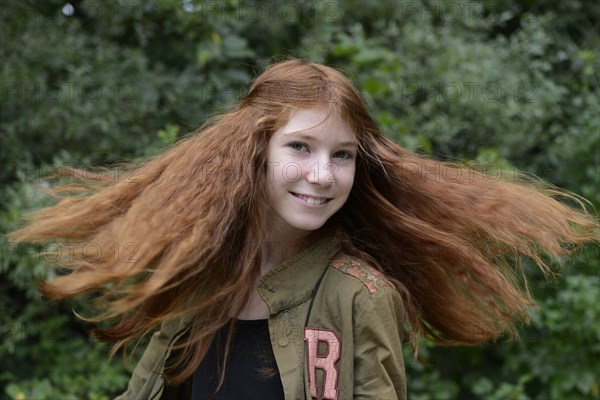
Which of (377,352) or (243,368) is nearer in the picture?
(377,352)

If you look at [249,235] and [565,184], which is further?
[565,184]

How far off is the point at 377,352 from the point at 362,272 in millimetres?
205

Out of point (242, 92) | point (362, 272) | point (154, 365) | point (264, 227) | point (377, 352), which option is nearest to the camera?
point (377, 352)

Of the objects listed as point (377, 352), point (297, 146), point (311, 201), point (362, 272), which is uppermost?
point (297, 146)

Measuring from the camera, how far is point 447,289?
221cm

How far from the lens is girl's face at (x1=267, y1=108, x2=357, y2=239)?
1.93 meters

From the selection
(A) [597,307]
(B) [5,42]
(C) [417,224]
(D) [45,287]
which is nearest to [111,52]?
(B) [5,42]

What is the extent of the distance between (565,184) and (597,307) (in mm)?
772

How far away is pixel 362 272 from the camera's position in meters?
1.95

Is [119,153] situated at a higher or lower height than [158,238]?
lower

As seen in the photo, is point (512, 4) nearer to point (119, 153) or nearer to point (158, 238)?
point (119, 153)

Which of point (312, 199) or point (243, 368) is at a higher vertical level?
point (312, 199)

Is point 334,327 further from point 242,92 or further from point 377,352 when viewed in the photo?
point 242,92

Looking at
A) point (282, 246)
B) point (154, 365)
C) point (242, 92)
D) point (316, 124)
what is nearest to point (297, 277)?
point (282, 246)
